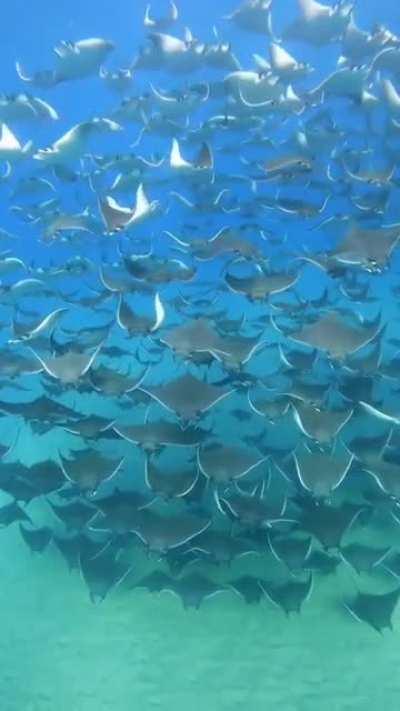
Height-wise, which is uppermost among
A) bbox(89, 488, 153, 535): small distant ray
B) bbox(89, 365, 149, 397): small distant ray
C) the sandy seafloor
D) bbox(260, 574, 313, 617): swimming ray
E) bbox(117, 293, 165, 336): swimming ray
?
bbox(117, 293, 165, 336): swimming ray

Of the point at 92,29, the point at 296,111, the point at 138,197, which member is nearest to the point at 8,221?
the point at 92,29

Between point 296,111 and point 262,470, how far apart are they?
3352 mm

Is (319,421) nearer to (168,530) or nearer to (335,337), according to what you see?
(335,337)

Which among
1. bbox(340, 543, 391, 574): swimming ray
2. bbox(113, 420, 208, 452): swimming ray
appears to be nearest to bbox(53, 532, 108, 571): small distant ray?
bbox(113, 420, 208, 452): swimming ray

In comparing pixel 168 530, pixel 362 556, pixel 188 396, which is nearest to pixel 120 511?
pixel 168 530

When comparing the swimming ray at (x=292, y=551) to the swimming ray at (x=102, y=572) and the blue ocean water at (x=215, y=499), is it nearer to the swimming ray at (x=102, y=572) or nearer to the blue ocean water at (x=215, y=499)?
the blue ocean water at (x=215, y=499)

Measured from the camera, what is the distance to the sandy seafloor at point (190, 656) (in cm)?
470

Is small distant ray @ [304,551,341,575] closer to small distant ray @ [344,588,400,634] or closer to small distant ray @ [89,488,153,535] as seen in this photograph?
small distant ray @ [344,588,400,634]

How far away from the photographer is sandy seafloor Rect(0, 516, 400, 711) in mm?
4695

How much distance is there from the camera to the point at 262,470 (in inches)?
224

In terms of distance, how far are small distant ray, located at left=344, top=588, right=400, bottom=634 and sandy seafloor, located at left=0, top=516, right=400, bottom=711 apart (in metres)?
0.15

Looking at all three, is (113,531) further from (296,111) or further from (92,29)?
(92,29)

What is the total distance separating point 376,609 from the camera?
4754mm

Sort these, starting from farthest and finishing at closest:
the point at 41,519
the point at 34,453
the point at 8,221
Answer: the point at 8,221, the point at 34,453, the point at 41,519
